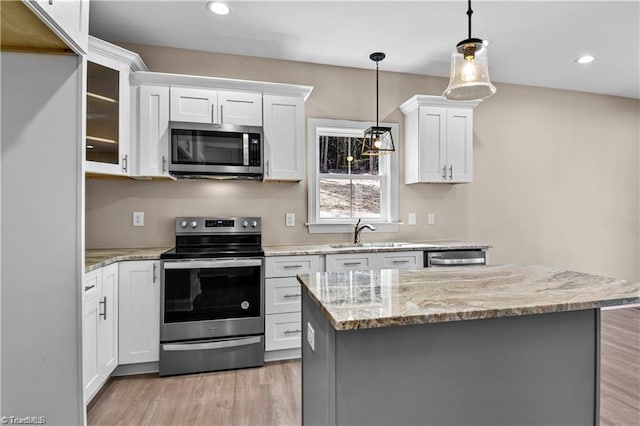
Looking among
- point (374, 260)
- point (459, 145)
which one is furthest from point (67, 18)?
point (459, 145)

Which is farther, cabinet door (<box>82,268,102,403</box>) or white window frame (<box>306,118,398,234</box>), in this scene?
white window frame (<box>306,118,398,234</box>)

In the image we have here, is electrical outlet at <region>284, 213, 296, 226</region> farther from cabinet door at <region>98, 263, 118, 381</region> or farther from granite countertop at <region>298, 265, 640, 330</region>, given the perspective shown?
granite countertop at <region>298, 265, 640, 330</region>

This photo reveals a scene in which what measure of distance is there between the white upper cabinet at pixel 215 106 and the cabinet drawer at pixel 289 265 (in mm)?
1234

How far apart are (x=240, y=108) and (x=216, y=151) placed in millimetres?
461

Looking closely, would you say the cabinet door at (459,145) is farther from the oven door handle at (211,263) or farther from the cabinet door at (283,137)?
the oven door handle at (211,263)

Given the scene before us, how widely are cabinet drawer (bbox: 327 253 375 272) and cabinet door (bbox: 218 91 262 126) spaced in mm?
1383

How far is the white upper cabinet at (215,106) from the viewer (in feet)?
9.50

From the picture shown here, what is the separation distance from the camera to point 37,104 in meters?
1.41

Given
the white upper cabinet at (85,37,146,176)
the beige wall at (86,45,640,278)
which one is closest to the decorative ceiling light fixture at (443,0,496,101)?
the beige wall at (86,45,640,278)

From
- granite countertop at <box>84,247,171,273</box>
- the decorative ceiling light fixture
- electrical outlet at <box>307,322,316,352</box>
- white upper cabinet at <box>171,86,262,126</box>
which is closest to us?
electrical outlet at <box>307,322,316,352</box>

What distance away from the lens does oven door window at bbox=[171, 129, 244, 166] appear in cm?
282

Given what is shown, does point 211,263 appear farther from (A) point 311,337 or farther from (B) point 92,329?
(A) point 311,337

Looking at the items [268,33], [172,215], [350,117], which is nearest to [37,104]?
[172,215]

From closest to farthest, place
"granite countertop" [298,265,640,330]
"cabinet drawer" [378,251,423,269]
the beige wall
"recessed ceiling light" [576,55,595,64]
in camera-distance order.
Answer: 1. "granite countertop" [298,265,640,330]
2. "cabinet drawer" [378,251,423,269]
3. the beige wall
4. "recessed ceiling light" [576,55,595,64]
